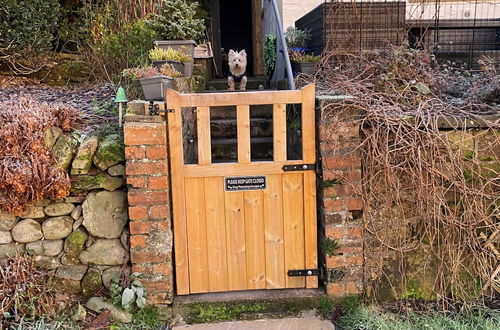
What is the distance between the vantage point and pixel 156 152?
341cm

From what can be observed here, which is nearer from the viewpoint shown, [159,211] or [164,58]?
[159,211]

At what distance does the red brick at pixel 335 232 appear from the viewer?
3.56 metres

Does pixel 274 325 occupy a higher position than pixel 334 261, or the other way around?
pixel 334 261

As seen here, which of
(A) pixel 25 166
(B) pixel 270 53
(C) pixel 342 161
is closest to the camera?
(A) pixel 25 166

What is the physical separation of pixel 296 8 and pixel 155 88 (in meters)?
4.56

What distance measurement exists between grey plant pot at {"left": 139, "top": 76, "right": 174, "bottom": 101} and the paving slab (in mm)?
1769

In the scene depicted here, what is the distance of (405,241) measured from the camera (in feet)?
11.7

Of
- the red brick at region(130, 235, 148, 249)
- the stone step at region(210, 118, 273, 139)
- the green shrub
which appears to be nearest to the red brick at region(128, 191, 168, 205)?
the red brick at region(130, 235, 148, 249)

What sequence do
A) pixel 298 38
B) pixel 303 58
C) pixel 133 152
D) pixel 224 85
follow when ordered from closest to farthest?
pixel 133 152, pixel 303 58, pixel 298 38, pixel 224 85

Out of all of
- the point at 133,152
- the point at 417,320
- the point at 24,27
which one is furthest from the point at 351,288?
the point at 24,27

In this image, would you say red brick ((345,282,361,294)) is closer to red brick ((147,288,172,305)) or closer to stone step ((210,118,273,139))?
red brick ((147,288,172,305))

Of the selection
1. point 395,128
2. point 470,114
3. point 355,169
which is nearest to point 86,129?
point 355,169

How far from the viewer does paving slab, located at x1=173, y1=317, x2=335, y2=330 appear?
11.2ft

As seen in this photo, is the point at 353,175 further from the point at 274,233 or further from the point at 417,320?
the point at 417,320
